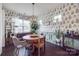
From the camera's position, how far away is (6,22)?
8.84ft

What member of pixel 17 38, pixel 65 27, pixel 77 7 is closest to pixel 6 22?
pixel 17 38

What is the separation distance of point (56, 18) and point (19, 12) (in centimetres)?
73

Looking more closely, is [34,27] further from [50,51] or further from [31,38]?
[50,51]

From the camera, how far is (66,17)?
271 cm

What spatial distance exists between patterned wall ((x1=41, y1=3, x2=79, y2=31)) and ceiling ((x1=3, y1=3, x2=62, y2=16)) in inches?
3.5

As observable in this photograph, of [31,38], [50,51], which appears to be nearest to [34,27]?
[31,38]

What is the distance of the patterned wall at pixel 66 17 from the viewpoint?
2.68 m

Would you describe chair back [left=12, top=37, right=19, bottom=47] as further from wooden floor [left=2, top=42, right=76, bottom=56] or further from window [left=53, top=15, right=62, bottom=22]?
window [left=53, top=15, right=62, bottom=22]

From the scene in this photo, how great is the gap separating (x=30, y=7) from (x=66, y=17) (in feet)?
2.40

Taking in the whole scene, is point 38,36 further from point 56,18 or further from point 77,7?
point 77,7

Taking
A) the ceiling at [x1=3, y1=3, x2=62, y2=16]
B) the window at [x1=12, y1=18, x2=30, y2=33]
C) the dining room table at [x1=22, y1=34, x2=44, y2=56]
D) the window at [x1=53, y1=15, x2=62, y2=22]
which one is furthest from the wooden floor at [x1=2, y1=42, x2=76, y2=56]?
the ceiling at [x1=3, y1=3, x2=62, y2=16]

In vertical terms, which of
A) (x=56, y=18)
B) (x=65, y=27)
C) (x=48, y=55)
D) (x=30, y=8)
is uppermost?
(x=30, y=8)

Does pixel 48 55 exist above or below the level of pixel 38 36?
below

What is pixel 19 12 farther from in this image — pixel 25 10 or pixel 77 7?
pixel 77 7
